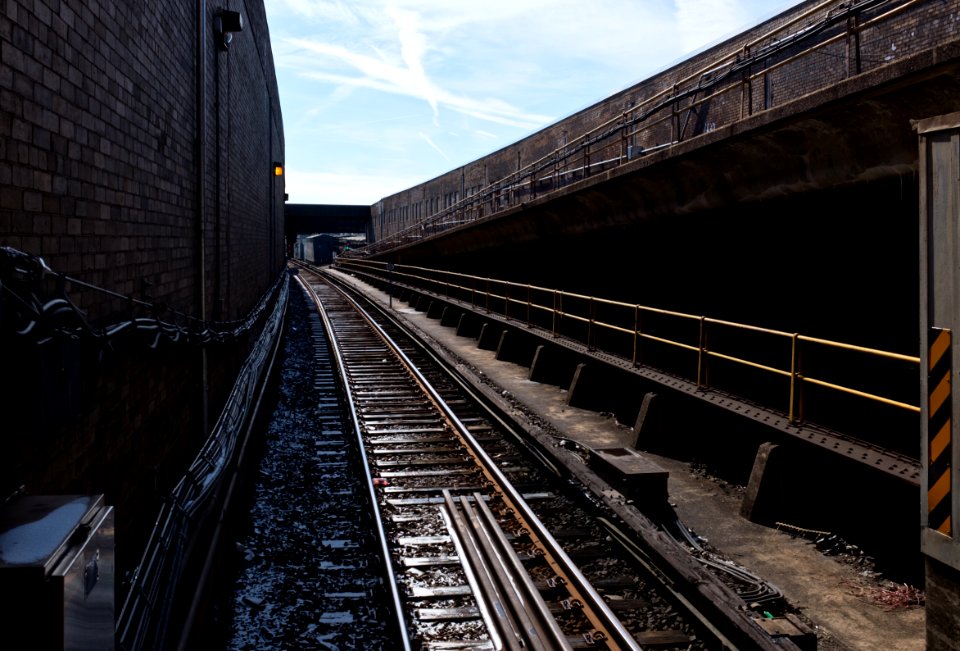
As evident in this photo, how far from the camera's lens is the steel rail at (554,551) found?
5297 millimetres

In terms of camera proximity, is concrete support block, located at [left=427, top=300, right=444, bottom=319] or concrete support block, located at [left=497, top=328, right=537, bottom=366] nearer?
concrete support block, located at [left=497, top=328, right=537, bottom=366]

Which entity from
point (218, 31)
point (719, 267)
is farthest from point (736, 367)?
point (218, 31)

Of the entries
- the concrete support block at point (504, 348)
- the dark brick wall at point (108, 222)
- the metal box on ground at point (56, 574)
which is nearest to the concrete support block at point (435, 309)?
the concrete support block at point (504, 348)

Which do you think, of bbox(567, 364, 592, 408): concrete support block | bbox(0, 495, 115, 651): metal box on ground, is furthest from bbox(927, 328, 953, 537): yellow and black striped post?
bbox(567, 364, 592, 408): concrete support block

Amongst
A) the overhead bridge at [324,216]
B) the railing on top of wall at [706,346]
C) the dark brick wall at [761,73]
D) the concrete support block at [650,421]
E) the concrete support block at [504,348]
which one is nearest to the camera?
the railing on top of wall at [706,346]

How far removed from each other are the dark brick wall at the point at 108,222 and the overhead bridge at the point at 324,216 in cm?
A: 6456

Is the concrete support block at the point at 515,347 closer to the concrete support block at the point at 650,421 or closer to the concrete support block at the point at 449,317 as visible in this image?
the concrete support block at the point at 449,317

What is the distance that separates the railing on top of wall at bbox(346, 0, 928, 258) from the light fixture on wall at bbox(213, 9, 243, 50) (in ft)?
20.6

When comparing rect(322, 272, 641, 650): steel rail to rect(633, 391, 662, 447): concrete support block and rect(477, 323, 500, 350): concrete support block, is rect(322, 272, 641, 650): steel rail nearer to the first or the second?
rect(633, 391, 662, 447): concrete support block

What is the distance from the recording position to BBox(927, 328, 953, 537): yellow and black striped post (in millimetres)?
4473

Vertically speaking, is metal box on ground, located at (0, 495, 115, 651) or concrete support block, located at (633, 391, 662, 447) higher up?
metal box on ground, located at (0, 495, 115, 651)

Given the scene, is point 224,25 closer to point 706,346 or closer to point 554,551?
point 706,346

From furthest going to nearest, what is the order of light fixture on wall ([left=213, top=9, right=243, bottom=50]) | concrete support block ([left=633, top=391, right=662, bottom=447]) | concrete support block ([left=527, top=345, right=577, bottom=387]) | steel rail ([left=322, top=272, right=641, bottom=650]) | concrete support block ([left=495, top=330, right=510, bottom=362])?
concrete support block ([left=495, top=330, right=510, bottom=362]), concrete support block ([left=527, top=345, right=577, bottom=387]), light fixture on wall ([left=213, top=9, right=243, bottom=50]), concrete support block ([left=633, top=391, right=662, bottom=447]), steel rail ([left=322, top=272, right=641, bottom=650])

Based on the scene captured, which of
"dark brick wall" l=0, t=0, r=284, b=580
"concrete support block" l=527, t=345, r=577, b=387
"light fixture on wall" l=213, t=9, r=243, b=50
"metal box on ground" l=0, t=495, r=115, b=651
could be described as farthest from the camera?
"concrete support block" l=527, t=345, r=577, b=387
